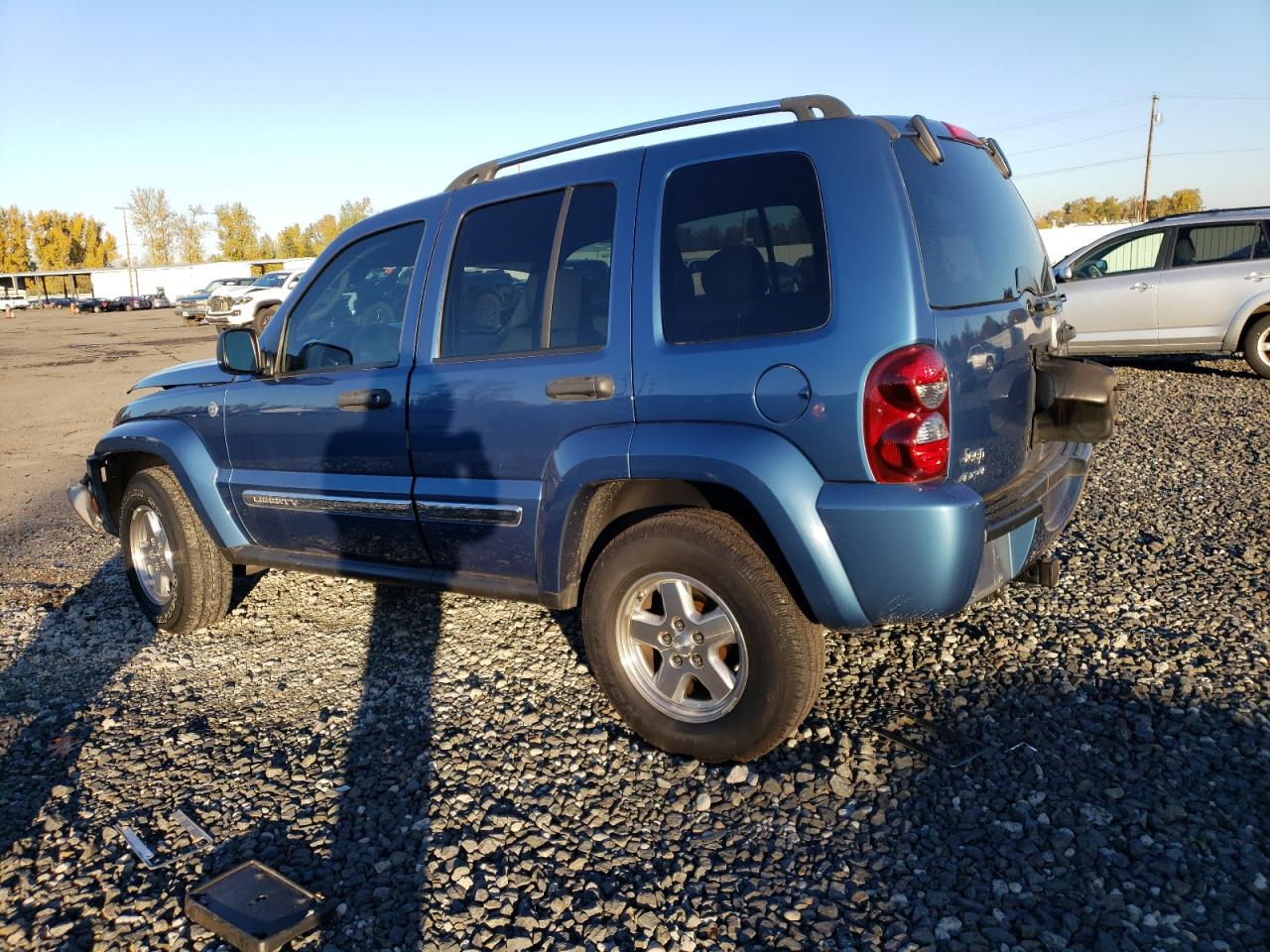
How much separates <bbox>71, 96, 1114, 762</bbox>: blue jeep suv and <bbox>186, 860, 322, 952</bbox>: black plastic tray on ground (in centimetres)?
126

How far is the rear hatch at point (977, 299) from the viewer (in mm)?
2895

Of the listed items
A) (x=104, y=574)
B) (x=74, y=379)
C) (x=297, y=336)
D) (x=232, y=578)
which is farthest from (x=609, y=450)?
(x=74, y=379)

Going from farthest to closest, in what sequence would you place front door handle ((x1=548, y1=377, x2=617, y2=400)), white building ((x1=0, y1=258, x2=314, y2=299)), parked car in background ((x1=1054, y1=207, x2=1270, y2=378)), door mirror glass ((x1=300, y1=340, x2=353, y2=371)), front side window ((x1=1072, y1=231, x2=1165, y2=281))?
white building ((x1=0, y1=258, x2=314, y2=299)) → front side window ((x1=1072, y1=231, x2=1165, y2=281)) → parked car in background ((x1=1054, y1=207, x2=1270, y2=378)) → door mirror glass ((x1=300, y1=340, x2=353, y2=371)) → front door handle ((x1=548, y1=377, x2=617, y2=400))

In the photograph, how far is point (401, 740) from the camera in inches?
140

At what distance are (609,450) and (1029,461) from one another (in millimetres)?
1542

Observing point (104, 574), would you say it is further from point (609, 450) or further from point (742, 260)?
point (742, 260)

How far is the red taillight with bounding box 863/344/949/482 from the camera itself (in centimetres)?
274

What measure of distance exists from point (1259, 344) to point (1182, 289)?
3.17 feet

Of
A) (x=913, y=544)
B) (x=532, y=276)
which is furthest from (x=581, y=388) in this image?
(x=913, y=544)

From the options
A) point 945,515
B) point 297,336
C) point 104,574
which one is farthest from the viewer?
point 104,574

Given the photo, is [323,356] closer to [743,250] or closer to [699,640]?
[743,250]

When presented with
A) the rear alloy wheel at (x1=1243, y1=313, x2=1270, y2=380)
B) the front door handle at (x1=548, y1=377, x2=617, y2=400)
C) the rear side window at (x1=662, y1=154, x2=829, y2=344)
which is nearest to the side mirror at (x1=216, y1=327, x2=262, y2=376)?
the front door handle at (x1=548, y1=377, x2=617, y2=400)

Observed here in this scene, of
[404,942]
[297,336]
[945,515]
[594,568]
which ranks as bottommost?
[404,942]

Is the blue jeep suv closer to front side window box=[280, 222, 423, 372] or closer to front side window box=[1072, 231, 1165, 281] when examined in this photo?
front side window box=[280, 222, 423, 372]
